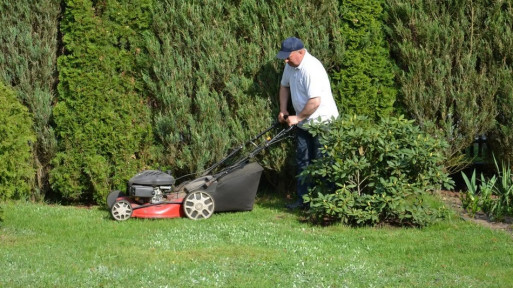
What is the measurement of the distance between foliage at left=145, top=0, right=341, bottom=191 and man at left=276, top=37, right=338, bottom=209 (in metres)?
0.44

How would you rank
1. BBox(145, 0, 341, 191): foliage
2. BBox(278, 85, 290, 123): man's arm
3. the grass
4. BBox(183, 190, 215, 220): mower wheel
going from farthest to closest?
1. BBox(145, 0, 341, 191): foliage
2. BBox(278, 85, 290, 123): man's arm
3. BBox(183, 190, 215, 220): mower wheel
4. the grass

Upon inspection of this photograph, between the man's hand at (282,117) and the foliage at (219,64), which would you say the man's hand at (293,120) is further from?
the foliage at (219,64)

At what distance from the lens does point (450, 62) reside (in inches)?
372

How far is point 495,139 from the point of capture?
9.75 metres

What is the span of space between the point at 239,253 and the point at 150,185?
6.61 ft

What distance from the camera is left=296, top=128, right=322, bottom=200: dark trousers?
921 cm

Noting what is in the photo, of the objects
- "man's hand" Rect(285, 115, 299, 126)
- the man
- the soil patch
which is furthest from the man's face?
the soil patch

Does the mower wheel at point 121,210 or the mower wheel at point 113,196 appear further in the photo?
the mower wheel at point 113,196

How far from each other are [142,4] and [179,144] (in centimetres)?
180

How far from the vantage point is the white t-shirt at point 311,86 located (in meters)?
8.82

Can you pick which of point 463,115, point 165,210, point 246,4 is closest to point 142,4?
point 246,4

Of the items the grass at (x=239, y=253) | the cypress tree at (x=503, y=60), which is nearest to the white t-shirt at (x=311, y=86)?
the grass at (x=239, y=253)

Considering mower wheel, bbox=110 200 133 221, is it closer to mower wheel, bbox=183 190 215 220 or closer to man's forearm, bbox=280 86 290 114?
mower wheel, bbox=183 190 215 220

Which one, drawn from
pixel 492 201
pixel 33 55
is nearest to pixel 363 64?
pixel 492 201
